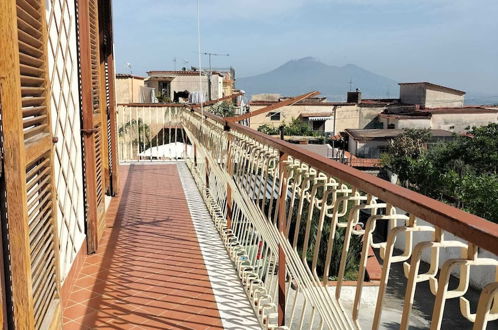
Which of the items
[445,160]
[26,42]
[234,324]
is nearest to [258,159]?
[234,324]

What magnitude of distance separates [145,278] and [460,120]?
3119 cm

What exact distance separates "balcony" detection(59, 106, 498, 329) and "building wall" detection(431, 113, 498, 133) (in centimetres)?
2722

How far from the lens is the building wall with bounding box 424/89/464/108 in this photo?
3562 centimetres

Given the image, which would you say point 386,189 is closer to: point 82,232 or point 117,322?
point 117,322

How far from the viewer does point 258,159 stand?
111 inches

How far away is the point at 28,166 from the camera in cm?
174

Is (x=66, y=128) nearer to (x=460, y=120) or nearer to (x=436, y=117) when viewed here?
(x=436, y=117)

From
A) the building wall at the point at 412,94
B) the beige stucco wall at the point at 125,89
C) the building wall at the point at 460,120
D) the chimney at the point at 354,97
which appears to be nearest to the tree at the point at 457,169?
the building wall at the point at 460,120

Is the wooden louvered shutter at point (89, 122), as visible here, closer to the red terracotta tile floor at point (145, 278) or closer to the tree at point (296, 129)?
the red terracotta tile floor at point (145, 278)

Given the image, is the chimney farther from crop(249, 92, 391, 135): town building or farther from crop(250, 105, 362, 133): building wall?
crop(250, 105, 362, 133): building wall

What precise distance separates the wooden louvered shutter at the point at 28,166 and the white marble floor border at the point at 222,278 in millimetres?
980

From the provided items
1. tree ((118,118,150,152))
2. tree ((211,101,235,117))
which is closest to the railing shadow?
tree ((118,118,150,152))

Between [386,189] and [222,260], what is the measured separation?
2.67 metres

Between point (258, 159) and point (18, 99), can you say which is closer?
point (18, 99)
